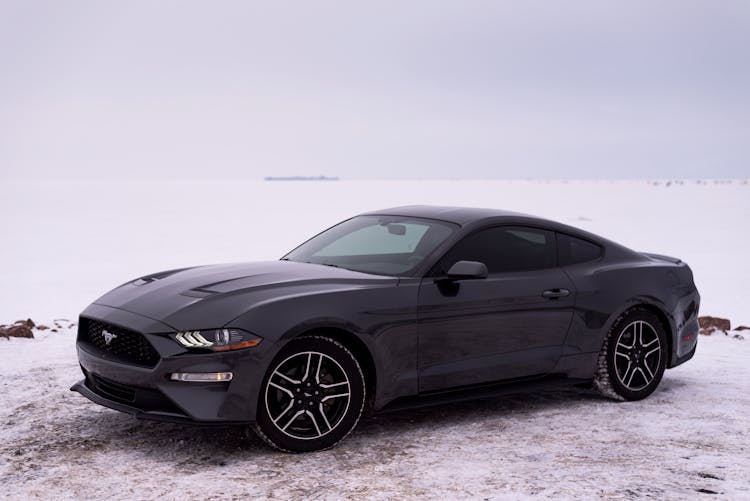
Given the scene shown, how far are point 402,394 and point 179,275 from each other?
5.94 ft

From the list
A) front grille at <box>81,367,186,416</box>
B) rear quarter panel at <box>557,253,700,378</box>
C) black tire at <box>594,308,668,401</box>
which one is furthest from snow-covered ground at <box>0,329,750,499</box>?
rear quarter panel at <box>557,253,700,378</box>

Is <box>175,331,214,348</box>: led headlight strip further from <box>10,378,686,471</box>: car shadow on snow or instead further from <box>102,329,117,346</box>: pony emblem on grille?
<box>10,378,686,471</box>: car shadow on snow

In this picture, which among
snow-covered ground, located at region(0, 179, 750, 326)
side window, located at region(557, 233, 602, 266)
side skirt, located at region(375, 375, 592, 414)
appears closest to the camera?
side skirt, located at region(375, 375, 592, 414)

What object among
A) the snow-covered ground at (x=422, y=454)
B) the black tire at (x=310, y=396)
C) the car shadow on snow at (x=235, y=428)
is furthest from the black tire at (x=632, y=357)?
the black tire at (x=310, y=396)

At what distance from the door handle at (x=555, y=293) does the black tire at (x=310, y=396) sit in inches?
68.1

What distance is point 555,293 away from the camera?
673 cm

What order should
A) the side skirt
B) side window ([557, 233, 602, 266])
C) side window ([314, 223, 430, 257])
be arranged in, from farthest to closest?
side window ([557, 233, 602, 266]) → side window ([314, 223, 430, 257]) → the side skirt

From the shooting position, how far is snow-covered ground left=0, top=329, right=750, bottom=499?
498 cm

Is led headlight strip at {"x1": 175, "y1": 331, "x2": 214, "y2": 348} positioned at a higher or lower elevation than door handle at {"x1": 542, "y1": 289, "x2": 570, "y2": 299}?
lower

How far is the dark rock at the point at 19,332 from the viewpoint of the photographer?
973 cm

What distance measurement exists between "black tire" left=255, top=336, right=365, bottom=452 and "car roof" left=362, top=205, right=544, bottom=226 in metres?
1.57

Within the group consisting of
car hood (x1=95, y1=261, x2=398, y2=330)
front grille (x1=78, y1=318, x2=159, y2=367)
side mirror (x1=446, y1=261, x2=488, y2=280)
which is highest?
side mirror (x1=446, y1=261, x2=488, y2=280)

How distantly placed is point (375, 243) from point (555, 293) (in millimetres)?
1397

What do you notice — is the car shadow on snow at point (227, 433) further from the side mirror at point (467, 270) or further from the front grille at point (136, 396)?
the side mirror at point (467, 270)
